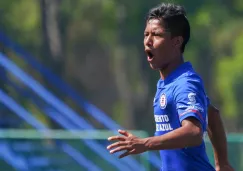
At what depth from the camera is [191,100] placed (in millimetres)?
4137

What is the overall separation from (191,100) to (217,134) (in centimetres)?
66

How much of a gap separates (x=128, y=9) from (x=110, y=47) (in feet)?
9.54

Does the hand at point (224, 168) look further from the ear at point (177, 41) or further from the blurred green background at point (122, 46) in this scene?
the blurred green background at point (122, 46)

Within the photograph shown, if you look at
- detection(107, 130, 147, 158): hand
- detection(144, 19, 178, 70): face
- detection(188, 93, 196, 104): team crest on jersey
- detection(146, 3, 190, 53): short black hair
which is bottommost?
detection(107, 130, 147, 158): hand

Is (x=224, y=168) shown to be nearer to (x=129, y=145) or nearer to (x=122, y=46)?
(x=129, y=145)

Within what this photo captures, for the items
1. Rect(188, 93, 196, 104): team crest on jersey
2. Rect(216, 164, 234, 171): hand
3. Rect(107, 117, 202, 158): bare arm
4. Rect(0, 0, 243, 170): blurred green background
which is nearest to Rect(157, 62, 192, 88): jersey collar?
Rect(188, 93, 196, 104): team crest on jersey

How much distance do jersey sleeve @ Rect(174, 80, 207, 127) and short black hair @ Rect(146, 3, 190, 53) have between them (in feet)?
0.98

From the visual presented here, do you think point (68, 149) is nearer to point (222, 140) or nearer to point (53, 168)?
point (53, 168)

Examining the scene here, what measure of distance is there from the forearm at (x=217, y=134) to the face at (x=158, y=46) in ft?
1.49

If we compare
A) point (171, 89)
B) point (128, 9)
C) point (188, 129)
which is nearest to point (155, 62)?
point (171, 89)

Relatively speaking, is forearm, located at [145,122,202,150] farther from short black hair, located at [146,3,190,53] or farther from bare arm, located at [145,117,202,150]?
short black hair, located at [146,3,190,53]

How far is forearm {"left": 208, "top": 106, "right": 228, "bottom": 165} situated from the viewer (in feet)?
15.5

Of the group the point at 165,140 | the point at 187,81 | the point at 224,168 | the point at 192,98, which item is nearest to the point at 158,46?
the point at 187,81

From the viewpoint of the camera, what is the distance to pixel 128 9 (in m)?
21.7
